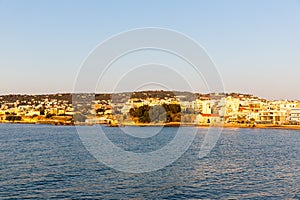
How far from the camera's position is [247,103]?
10456 cm

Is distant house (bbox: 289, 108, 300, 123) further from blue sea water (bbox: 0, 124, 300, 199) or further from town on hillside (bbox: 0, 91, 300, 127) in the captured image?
blue sea water (bbox: 0, 124, 300, 199)

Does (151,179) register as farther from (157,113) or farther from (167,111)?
(157,113)

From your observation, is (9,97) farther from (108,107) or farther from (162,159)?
(162,159)

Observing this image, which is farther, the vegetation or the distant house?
the vegetation

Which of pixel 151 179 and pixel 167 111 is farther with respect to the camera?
pixel 167 111

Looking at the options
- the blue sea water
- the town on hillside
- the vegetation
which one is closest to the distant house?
the town on hillside

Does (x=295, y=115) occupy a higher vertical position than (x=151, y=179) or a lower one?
higher

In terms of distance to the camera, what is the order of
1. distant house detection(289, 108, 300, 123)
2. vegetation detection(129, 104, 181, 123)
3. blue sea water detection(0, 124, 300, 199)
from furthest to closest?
vegetation detection(129, 104, 181, 123) < distant house detection(289, 108, 300, 123) < blue sea water detection(0, 124, 300, 199)

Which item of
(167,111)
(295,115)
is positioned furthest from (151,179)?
(295,115)

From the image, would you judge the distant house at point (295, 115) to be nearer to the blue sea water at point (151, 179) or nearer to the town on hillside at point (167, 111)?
the town on hillside at point (167, 111)

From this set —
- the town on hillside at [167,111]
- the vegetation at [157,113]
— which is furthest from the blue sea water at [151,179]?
the vegetation at [157,113]

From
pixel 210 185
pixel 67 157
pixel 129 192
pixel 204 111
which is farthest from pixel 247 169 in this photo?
pixel 204 111

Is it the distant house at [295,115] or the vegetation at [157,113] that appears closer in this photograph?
the distant house at [295,115]

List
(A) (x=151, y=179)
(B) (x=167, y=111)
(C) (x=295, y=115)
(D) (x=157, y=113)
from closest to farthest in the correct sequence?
(A) (x=151, y=179) < (C) (x=295, y=115) < (B) (x=167, y=111) < (D) (x=157, y=113)
